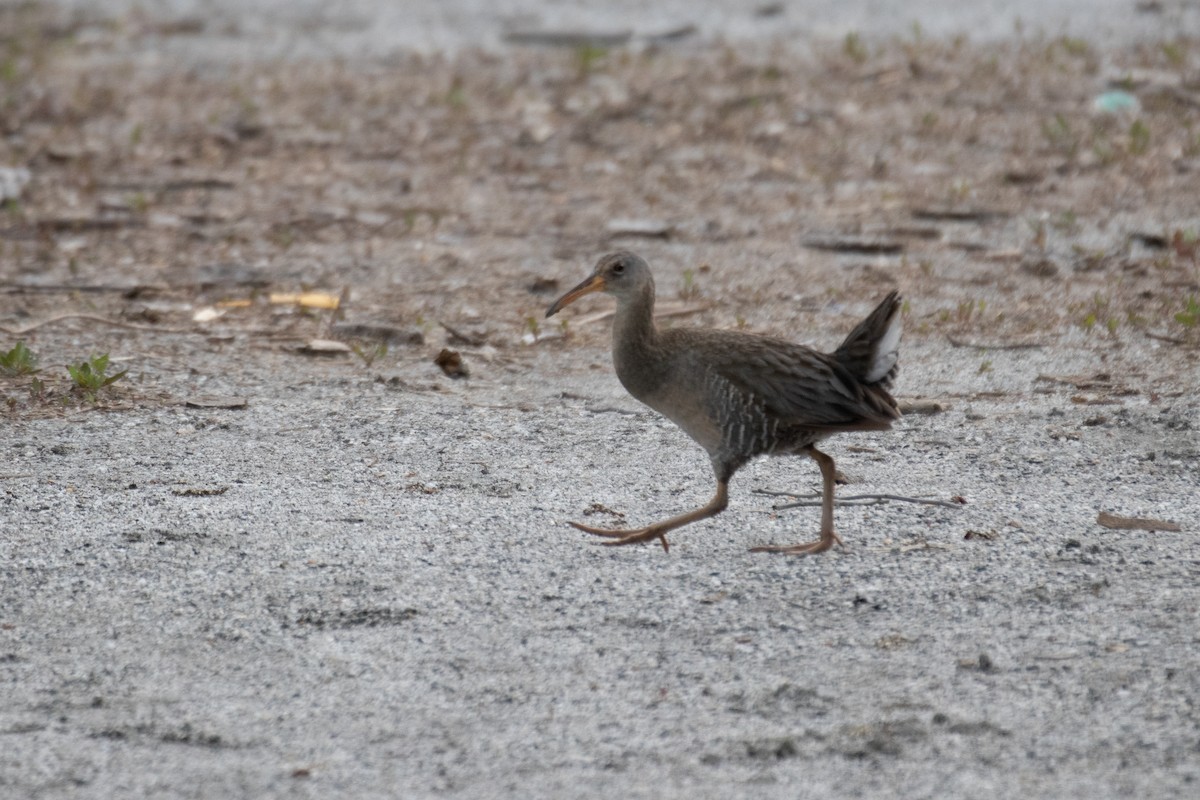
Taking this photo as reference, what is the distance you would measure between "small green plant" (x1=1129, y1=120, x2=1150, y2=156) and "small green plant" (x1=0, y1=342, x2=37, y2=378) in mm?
6486

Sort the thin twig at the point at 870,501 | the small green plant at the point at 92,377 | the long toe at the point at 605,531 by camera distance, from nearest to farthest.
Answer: the long toe at the point at 605,531 → the thin twig at the point at 870,501 → the small green plant at the point at 92,377

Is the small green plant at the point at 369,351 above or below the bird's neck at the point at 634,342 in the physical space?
below

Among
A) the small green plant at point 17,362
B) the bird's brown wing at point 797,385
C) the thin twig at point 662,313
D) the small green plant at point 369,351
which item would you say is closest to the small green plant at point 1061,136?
the thin twig at point 662,313

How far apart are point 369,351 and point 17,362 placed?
1490mm

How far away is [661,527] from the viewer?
5.13m

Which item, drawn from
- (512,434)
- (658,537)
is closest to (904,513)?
(658,537)

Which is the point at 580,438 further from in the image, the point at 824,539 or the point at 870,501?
the point at 824,539

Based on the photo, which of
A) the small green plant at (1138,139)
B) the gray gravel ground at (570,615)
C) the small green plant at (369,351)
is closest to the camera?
the gray gravel ground at (570,615)

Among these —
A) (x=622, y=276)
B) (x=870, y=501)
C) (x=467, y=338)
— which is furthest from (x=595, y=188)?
(x=870, y=501)

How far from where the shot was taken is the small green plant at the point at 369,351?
7148 millimetres

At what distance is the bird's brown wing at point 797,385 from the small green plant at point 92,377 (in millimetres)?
2565

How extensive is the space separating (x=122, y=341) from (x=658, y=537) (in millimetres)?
3283

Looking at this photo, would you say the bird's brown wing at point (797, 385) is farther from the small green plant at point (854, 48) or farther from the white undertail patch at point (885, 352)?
the small green plant at point (854, 48)

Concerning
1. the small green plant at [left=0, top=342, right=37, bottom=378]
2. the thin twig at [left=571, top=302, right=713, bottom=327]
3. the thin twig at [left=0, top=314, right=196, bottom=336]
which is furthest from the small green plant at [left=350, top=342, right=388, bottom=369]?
the small green plant at [left=0, top=342, right=37, bottom=378]
